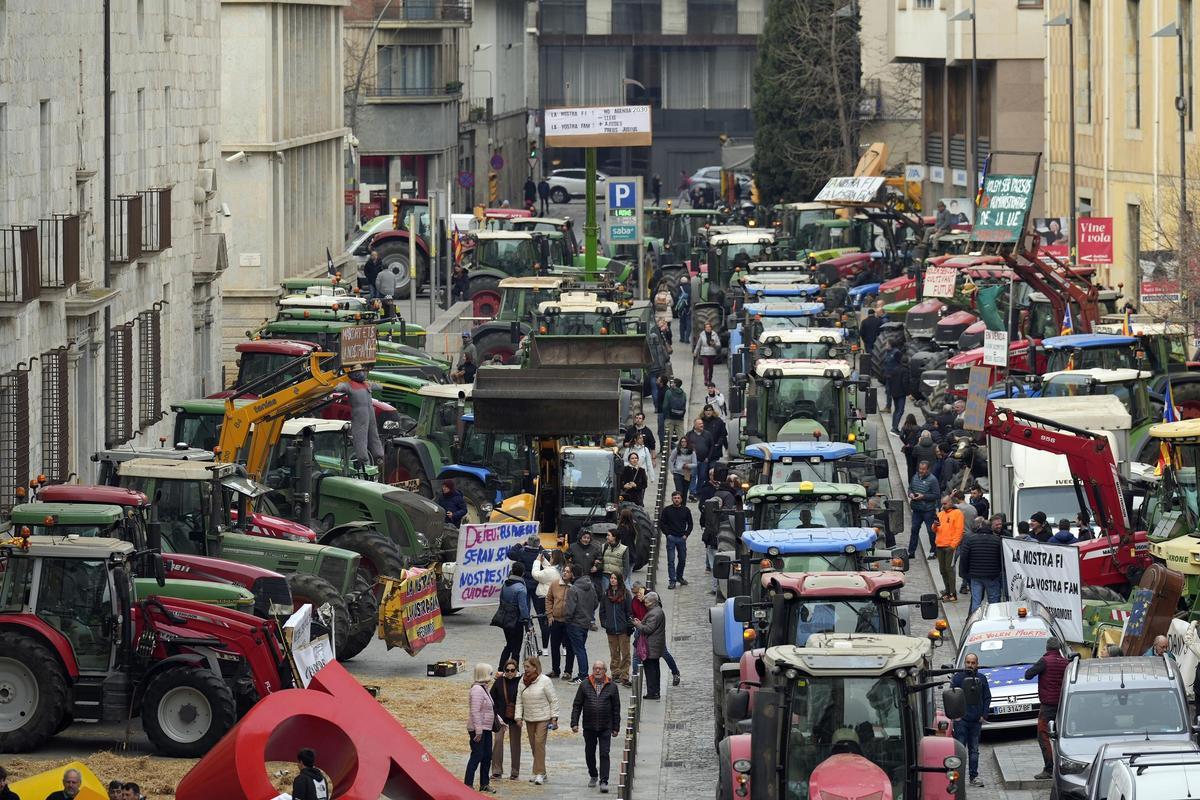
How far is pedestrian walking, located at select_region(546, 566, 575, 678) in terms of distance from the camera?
89.6ft

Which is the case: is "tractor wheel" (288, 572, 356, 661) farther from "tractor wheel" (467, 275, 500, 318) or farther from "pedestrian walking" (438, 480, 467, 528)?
"tractor wheel" (467, 275, 500, 318)

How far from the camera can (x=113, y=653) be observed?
2331 centimetres

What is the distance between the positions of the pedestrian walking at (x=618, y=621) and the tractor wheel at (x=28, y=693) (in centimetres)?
662

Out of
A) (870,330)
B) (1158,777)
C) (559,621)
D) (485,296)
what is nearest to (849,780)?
(1158,777)

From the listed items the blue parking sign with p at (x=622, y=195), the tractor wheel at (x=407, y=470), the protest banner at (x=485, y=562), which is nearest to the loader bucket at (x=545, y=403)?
the tractor wheel at (x=407, y=470)

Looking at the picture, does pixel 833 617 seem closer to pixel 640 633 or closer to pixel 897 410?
pixel 640 633

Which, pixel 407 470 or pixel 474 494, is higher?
pixel 407 470

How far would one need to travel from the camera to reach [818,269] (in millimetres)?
60219

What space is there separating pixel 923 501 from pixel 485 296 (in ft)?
84.6

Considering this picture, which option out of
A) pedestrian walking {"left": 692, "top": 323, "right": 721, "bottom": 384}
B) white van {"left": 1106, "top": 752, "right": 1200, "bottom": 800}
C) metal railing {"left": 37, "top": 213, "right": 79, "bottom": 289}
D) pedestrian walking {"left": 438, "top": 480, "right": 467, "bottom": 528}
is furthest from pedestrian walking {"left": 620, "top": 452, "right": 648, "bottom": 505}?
white van {"left": 1106, "top": 752, "right": 1200, "bottom": 800}

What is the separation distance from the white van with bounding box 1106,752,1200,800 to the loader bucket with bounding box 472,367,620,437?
665 inches

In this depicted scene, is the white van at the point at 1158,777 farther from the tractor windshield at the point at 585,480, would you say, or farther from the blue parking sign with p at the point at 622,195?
the blue parking sign with p at the point at 622,195

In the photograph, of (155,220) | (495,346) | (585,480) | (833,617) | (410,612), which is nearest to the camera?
(833,617)

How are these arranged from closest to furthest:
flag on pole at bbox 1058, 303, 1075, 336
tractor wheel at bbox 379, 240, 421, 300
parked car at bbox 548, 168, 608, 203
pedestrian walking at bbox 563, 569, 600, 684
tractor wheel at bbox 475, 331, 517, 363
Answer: pedestrian walking at bbox 563, 569, 600, 684 < flag on pole at bbox 1058, 303, 1075, 336 < tractor wheel at bbox 475, 331, 517, 363 < tractor wheel at bbox 379, 240, 421, 300 < parked car at bbox 548, 168, 608, 203
